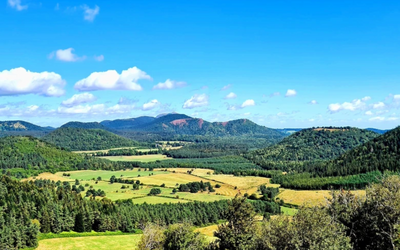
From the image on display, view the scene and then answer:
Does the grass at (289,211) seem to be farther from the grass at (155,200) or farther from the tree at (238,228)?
the tree at (238,228)

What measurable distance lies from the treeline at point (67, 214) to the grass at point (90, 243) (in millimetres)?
4602

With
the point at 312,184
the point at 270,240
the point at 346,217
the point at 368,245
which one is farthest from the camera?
the point at 312,184

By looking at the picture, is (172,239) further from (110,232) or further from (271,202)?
(271,202)

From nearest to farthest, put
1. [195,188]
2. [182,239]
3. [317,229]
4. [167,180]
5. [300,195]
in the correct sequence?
[317,229], [182,239], [300,195], [195,188], [167,180]

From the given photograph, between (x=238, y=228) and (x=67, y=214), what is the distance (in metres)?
63.2

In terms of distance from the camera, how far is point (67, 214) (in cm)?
9844

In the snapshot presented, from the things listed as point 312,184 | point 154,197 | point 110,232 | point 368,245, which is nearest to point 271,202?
point 312,184

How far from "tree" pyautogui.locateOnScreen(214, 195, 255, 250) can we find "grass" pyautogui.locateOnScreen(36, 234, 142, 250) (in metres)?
28.5

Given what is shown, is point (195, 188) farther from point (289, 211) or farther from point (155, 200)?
point (289, 211)

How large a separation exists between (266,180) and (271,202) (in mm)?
59531

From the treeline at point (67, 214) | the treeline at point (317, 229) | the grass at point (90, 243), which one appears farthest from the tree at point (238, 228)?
the treeline at point (67, 214)

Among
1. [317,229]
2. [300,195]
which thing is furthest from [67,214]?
[300,195]

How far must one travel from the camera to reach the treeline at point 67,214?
81331mm

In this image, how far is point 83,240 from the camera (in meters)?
89.2
